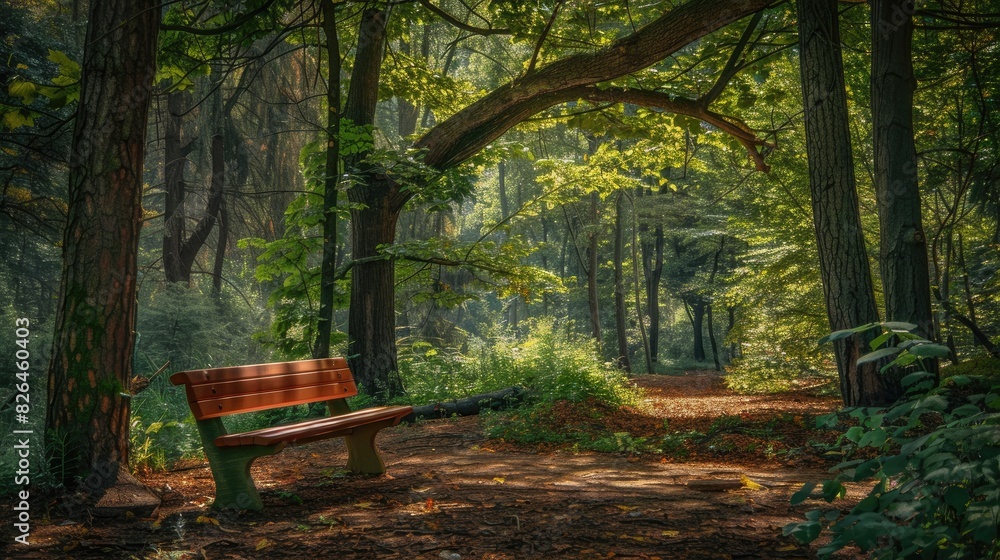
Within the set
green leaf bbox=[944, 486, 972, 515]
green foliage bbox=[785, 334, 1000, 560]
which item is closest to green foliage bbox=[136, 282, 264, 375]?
green foliage bbox=[785, 334, 1000, 560]

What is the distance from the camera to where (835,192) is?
661 centimetres

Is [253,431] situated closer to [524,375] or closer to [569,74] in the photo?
[569,74]

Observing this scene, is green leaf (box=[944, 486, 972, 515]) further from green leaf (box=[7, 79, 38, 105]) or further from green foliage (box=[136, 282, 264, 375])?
green foliage (box=[136, 282, 264, 375])

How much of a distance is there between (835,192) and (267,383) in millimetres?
5529

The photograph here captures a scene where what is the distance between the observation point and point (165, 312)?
13.5 meters

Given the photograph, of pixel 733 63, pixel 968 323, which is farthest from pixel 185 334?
pixel 968 323

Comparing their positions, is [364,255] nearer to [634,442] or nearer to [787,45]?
[634,442]

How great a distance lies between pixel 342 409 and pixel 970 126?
10.2 m

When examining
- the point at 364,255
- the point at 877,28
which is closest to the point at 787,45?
the point at 877,28

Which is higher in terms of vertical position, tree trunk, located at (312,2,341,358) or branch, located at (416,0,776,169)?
branch, located at (416,0,776,169)

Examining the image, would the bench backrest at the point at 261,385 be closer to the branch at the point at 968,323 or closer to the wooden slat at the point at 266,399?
the wooden slat at the point at 266,399

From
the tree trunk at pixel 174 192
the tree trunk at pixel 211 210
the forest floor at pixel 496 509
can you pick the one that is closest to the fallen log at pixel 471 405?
the forest floor at pixel 496 509

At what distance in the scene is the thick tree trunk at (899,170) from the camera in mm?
6281

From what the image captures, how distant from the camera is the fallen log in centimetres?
929
